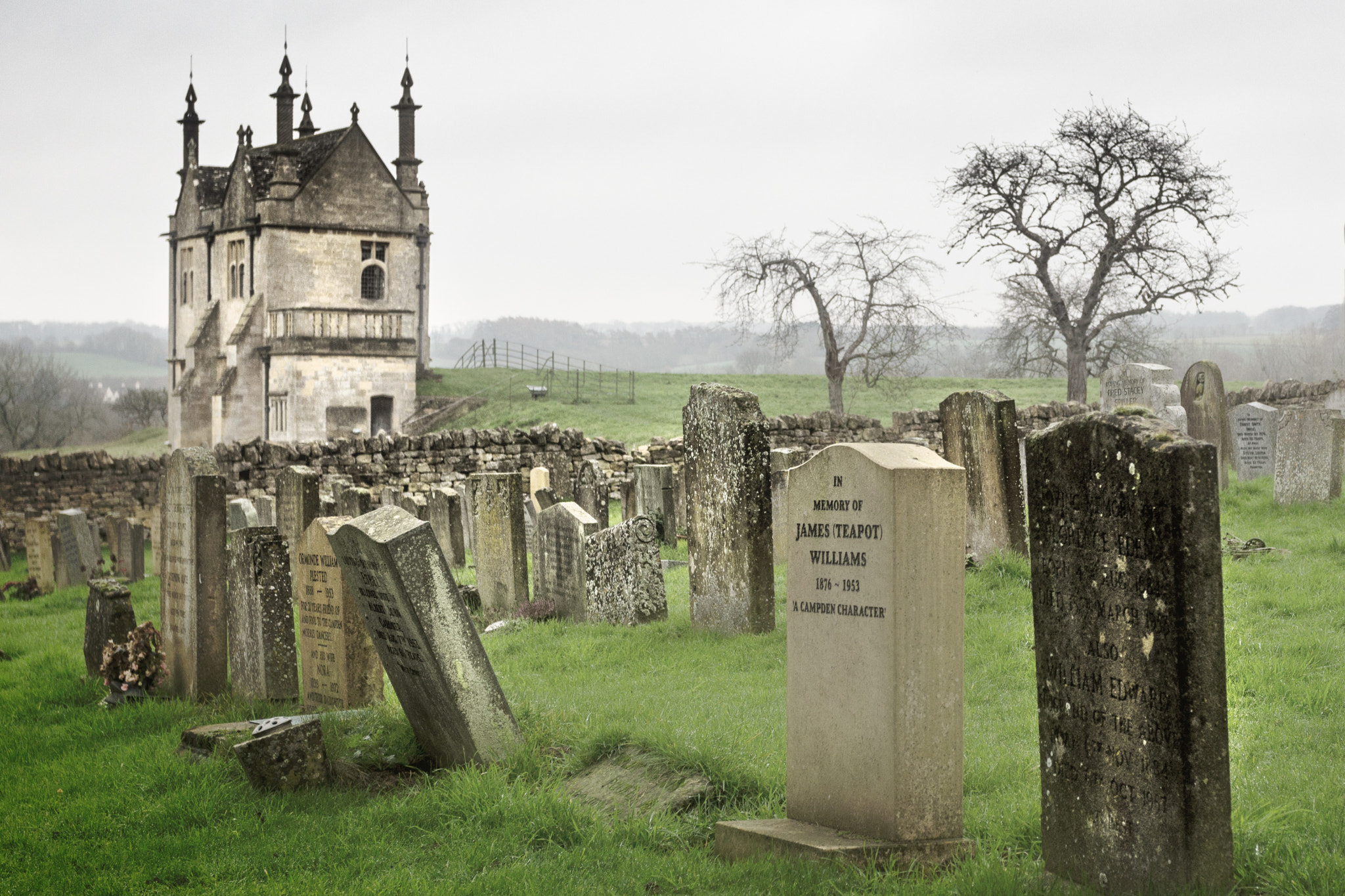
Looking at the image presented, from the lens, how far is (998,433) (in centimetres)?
1081

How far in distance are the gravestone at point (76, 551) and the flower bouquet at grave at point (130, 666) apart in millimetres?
8501

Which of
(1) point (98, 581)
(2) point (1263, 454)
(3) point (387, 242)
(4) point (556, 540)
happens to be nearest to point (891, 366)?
(3) point (387, 242)

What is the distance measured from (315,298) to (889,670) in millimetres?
37643

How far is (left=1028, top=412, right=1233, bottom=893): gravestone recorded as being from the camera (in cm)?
362

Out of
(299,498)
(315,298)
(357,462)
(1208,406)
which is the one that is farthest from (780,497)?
(315,298)

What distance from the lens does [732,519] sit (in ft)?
30.6

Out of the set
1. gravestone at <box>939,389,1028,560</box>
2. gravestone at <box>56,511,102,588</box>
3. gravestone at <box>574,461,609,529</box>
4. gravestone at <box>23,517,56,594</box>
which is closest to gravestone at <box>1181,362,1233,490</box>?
gravestone at <box>939,389,1028,560</box>

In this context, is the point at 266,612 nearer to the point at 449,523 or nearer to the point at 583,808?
the point at 583,808

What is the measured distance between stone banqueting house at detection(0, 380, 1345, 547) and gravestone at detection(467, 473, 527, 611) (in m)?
9.25

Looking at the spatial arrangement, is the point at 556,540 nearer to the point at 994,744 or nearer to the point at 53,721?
the point at 53,721

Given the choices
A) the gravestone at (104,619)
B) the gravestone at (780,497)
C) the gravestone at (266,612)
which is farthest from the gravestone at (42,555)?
the gravestone at (780,497)

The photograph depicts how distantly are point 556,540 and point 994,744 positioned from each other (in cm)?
584

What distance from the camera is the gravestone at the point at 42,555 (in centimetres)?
1599

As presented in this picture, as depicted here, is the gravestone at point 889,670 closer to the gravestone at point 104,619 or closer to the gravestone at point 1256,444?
the gravestone at point 104,619
